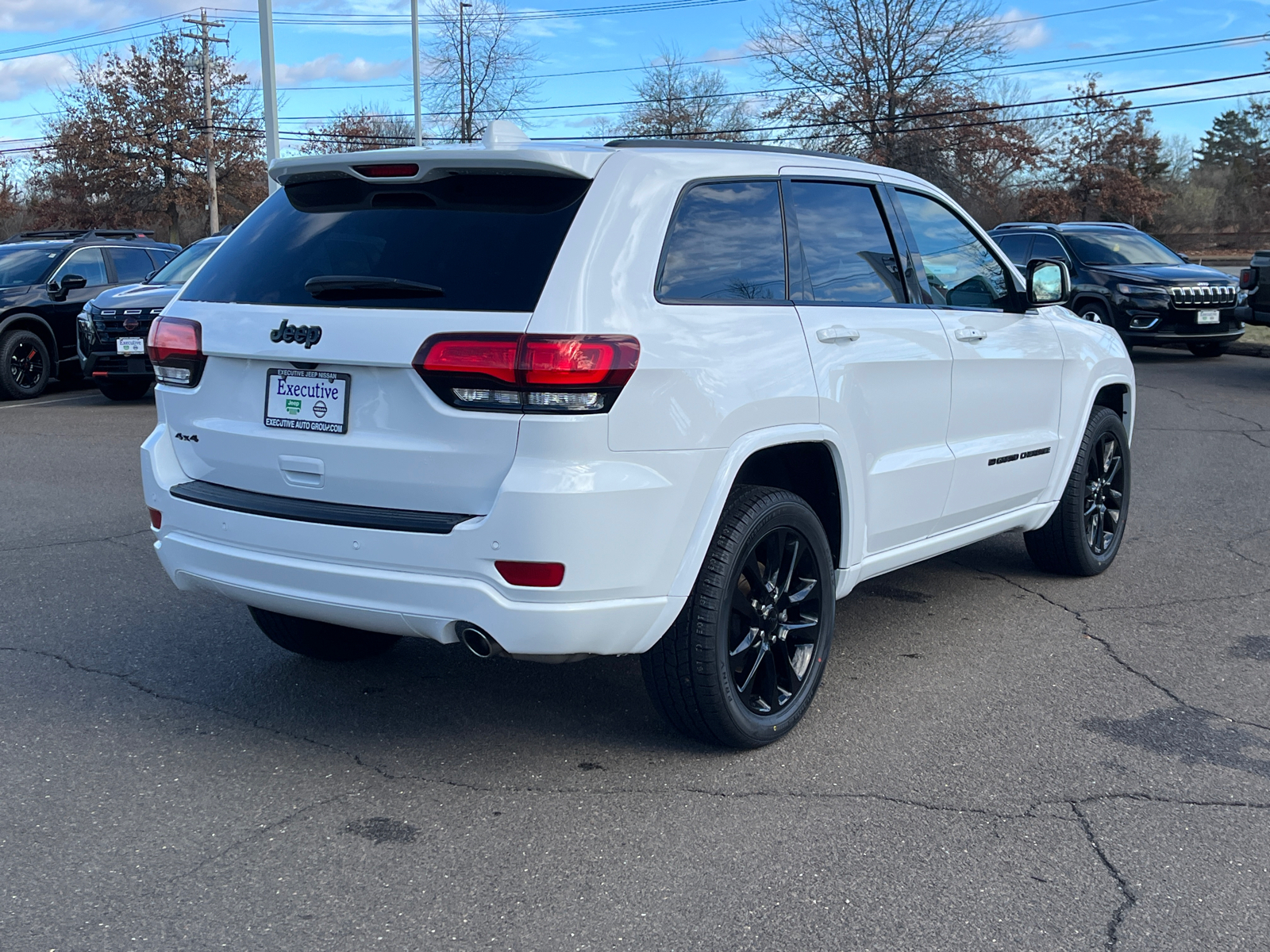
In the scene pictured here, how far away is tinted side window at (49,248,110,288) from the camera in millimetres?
14484

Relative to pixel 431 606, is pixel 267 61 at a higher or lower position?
higher

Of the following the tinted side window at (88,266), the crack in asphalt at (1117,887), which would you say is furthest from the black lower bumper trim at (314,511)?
the tinted side window at (88,266)

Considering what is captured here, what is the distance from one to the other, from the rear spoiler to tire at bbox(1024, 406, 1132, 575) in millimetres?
3269

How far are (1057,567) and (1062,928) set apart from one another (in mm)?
3382

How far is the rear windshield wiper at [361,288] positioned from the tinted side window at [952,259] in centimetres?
217

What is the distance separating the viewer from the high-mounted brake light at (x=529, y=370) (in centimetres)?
310

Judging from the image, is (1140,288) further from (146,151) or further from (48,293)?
(146,151)

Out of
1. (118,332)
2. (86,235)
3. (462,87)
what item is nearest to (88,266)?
(86,235)

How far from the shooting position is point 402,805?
3.40 metres

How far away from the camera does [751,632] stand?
378 cm

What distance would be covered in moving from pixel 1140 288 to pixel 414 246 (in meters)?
14.4

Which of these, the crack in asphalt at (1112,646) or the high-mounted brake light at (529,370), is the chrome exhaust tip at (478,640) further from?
the crack in asphalt at (1112,646)

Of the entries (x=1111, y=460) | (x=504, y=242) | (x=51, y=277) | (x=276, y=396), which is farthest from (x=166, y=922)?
(x=51, y=277)

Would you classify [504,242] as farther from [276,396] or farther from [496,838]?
[496,838]
